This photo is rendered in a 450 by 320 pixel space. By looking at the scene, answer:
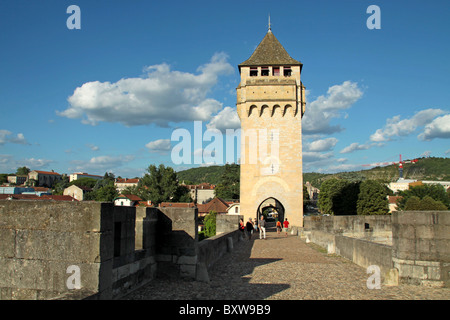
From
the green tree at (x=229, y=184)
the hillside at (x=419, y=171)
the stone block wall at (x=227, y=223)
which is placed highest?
the hillside at (x=419, y=171)

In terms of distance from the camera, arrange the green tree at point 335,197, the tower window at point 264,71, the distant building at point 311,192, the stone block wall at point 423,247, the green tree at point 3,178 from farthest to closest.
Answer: the green tree at point 3,178 → the distant building at point 311,192 → the green tree at point 335,197 → the tower window at point 264,71 → the stone block wall at point 423,247

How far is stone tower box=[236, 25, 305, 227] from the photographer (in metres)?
28.0

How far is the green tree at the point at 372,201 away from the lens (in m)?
43.6

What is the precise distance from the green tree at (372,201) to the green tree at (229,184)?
42.4m

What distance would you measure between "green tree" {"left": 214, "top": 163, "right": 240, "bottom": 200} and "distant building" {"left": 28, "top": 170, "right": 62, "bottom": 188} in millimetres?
103022

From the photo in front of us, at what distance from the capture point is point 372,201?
43844mm

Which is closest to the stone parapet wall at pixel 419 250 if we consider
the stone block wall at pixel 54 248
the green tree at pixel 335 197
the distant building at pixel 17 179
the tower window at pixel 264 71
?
the stone block wall at pixel 54 248

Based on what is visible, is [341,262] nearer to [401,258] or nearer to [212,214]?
[401,258]

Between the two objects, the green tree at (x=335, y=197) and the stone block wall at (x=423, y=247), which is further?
the green tree at (x=335, y=197)

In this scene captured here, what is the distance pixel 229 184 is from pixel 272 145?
61.4 meters

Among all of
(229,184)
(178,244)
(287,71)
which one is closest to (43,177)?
(229,184)

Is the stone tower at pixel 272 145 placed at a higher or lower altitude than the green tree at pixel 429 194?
higher

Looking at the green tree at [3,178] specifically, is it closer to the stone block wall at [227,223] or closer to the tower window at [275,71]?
the tower window at [275,71]

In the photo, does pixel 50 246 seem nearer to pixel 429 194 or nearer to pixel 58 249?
pixel 58 249
